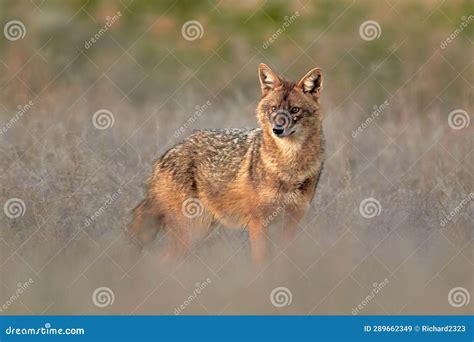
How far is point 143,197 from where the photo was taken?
9570mm

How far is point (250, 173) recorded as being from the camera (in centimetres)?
885

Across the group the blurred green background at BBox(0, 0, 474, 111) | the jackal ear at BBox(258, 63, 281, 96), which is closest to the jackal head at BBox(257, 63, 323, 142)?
the jackal ear at BBox(258, 63, 281, 96)

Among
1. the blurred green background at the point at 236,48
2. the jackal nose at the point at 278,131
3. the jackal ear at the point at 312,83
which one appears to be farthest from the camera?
the blurred green background at the point at 236,48

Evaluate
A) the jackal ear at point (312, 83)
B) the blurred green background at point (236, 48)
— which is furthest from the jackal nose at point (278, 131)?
the blurred green background at point (236, 48)

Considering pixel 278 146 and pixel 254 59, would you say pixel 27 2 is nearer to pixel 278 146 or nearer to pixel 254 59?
pixel 254 59

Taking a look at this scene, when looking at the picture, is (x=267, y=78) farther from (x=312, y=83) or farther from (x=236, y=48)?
(x=236, y=48)

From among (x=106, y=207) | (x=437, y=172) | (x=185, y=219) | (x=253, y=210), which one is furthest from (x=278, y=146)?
(x=437, y=172)

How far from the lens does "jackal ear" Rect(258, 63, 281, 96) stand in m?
8.62

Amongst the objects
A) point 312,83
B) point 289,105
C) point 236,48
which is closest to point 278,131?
point 289,105

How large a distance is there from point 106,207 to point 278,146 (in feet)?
6.05

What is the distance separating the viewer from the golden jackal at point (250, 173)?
8.56 metres

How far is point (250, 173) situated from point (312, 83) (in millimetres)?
1005

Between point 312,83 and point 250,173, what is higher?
point 312,83

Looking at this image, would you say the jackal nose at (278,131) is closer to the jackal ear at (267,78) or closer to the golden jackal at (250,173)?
the golden jackal at (250,173)
